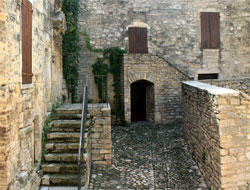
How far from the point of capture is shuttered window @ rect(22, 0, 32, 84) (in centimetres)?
441

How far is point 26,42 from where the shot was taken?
4.55 m

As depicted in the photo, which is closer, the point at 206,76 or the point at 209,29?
the point at 209,29

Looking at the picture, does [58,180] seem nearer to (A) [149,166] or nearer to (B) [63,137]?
(B) [63,137]

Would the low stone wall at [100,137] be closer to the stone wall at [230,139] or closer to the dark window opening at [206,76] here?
the stone wall at [230,139]

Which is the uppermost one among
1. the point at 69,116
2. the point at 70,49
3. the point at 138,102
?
the point at 70,49

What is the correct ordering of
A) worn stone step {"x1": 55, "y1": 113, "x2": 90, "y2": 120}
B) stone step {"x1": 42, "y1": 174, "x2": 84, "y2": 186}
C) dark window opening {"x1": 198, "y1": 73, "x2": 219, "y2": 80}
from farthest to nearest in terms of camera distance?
1. dark window opening {"x1": 198, "y1": 73, "x2": 219, "y2": 80}
2. worn stone step {"x1": 55, "y1": 113, "x2": 90, "y2": 120}
3. stone step {"x1": 42, "y1": 174, "x2": 84, "y2": 186}

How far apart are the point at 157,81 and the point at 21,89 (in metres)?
8.38

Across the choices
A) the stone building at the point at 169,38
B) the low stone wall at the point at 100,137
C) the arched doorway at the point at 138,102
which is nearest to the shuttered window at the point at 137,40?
the stone building at the point at 169,38

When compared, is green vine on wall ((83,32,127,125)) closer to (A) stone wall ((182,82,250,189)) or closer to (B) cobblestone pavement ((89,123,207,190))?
(B) cobblestone pavement ((89,123,207,190))

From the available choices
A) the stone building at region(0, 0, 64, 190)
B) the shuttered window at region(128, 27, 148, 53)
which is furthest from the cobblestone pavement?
the shuttered window at region(128, 27, 148, 53)

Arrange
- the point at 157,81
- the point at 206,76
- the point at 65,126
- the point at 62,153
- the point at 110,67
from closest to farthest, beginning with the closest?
the point at 62,153, the point at 65,126, the point at 157,81, the point at 110,67, the point at 206,76

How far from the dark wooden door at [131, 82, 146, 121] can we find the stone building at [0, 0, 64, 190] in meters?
8.19

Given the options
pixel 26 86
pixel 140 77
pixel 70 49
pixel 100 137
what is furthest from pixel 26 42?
pixel 140 77

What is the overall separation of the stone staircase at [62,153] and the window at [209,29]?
9.77 meters
